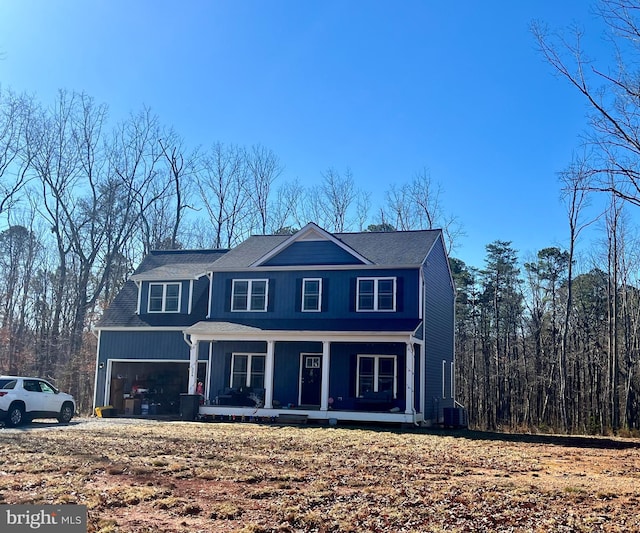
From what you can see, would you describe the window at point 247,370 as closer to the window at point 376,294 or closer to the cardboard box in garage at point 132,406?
the cardboard box in garage at point 132,406

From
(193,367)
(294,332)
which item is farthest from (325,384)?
(193,367)

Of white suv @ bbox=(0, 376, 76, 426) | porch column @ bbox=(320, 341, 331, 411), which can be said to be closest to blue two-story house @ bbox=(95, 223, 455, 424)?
porch column @ bbox=(320, 341, 331, 411)

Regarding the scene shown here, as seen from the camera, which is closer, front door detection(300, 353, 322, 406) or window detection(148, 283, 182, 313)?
front door detection(300, 353, 322, 406)

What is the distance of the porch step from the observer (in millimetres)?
21531

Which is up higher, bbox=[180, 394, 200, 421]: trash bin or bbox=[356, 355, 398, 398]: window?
bbox=[356, 355, 398, 398]: window

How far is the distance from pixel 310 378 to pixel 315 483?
48.4ft

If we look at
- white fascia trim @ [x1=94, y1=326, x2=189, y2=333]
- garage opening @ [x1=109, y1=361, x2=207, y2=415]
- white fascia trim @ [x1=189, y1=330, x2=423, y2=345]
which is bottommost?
garage opening @ [x1=109, y1=361, x2=207, y2=415]

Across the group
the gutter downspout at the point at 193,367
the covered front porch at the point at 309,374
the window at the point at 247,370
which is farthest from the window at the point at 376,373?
the gutter downspout at the point at 193,367

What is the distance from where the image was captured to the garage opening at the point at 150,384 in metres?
26.2

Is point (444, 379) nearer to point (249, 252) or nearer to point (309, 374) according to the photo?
point (309, 374)

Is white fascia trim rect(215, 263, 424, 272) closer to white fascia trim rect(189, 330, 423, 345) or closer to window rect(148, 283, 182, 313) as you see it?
white fascia trim rect(189, 330, 423, 345)

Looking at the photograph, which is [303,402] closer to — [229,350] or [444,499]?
[229,350]

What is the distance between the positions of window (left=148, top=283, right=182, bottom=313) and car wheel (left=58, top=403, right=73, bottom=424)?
656cm

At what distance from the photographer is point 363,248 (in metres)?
24.6
